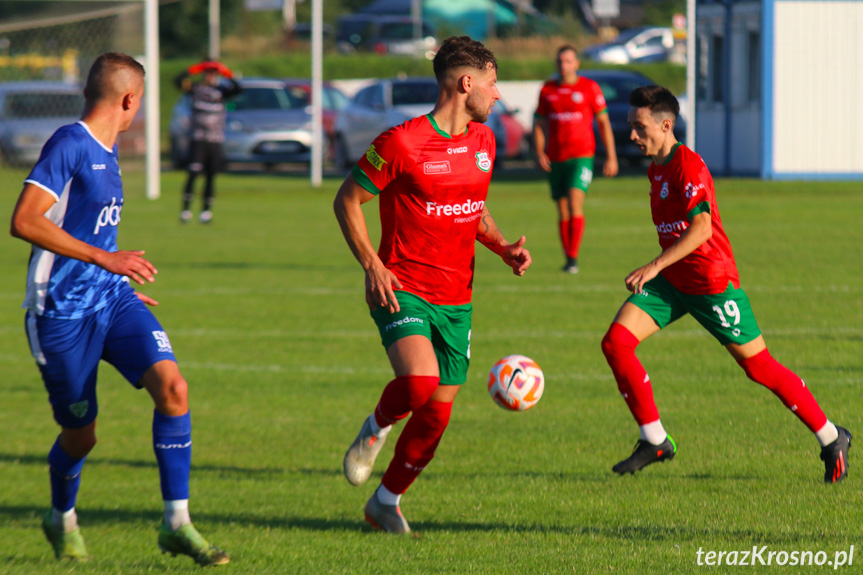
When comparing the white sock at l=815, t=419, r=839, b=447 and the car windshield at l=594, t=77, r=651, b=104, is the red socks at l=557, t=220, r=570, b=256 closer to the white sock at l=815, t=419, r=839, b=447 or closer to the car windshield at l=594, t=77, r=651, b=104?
the white sock at l=815, t=419, r=839, b=447

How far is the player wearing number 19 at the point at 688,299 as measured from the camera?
5895 mm

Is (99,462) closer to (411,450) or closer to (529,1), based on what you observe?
(411,450)

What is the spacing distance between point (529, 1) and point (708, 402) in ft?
182

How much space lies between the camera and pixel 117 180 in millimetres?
5137

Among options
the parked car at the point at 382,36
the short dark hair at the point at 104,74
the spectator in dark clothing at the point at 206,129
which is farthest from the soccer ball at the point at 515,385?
the parked car at the point at 382,36

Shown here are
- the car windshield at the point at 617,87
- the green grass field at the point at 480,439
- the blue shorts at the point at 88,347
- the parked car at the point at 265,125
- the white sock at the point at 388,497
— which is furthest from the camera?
the parked car at the point at 265,125

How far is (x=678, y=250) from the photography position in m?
5.76

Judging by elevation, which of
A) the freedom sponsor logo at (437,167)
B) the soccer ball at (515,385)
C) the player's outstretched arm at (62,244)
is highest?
the freedom sponsor logo at (437,167)

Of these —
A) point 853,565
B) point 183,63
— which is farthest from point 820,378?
point 183,63

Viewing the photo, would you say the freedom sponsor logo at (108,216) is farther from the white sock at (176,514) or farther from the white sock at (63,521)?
the white sock at (63,521)

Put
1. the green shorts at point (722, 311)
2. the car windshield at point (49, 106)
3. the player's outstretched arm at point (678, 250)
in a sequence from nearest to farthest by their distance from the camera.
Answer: the player's outstretched arm at point (678, 250)
the green shorts at point (722, 311)
the car windshield at point (49, 106)

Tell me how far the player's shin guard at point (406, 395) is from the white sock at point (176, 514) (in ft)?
3.22

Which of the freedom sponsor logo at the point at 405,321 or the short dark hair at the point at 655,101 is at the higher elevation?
the short dark hair at the point at 655,101

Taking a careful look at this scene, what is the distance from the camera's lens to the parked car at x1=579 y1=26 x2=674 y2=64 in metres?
47.2
